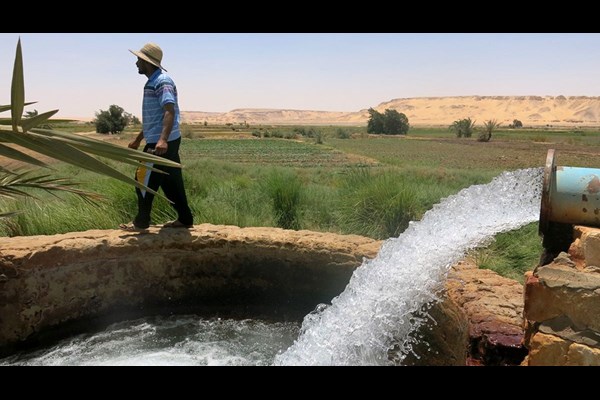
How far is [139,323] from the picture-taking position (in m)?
4.07

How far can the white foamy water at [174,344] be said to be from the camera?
3.53 metres

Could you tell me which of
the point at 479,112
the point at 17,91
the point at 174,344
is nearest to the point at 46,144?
the point at 17,91

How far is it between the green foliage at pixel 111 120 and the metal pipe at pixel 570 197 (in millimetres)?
48336

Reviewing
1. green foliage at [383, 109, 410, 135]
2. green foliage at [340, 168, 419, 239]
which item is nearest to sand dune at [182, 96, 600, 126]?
green foliage at [383, 109, 410, 135]

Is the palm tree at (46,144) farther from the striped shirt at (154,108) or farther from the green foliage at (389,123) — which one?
the green foliage at (389,123)

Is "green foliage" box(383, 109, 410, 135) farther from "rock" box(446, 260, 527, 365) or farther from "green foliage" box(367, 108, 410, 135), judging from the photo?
"rock" box(446, 260, 527, 365)

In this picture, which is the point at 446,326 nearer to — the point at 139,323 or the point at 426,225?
the point at 426,225

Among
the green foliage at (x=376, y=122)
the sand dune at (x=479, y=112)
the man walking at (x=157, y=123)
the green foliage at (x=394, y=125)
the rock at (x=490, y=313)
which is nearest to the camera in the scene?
the rock at (x=490, y=313)

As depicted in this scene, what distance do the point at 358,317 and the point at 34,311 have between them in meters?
2.33

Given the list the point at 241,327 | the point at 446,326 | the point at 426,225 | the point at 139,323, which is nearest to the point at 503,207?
the point at 426,225

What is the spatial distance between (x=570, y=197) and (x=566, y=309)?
56 centimetres

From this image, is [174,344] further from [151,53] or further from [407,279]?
[151,53]

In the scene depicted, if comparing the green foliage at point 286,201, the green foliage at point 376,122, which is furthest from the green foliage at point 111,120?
the green foliage at point 286,201

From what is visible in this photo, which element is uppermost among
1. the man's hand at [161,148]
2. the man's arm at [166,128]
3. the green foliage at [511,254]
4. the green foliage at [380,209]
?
the man's arm at [166,128]
